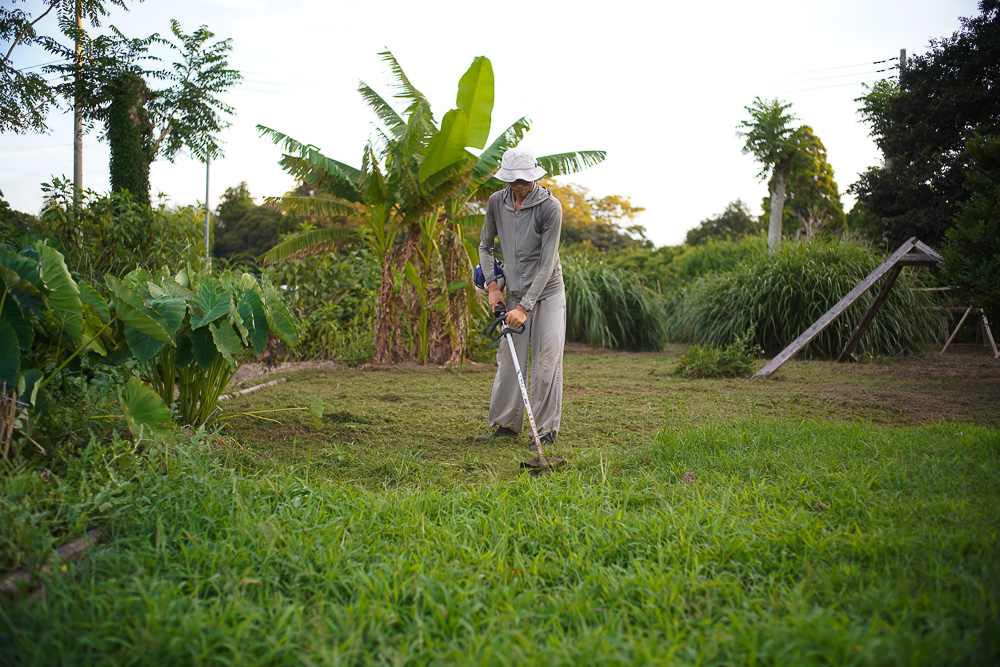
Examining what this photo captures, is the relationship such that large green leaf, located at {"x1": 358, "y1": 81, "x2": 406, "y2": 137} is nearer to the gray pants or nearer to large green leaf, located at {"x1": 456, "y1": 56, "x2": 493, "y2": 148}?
Answer: large green leaf, located at {"x1": 456, "y1": 56, "x2": 493, "y2": 148}

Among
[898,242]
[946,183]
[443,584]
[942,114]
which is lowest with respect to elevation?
[443,584]

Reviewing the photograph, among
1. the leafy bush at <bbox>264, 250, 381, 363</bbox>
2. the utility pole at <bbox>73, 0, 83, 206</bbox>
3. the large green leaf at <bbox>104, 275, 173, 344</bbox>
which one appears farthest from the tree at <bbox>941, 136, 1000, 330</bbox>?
the utility pole at <bbox>73, 0, 83, 206</bbox>

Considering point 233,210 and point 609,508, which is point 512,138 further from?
point 233,210

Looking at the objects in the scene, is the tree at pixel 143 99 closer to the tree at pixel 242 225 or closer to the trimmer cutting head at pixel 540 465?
the trimmer cutting head at pixel 540 465

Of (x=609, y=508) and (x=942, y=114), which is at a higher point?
(x=942, y=114)

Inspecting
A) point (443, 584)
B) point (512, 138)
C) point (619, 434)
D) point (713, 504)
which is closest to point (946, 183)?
point (512, 138)

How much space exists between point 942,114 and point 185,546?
50.3ft

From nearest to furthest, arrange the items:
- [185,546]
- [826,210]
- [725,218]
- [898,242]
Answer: [185,546], [898,242], [826,210], [725,218]

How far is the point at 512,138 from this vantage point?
8281 millimetres

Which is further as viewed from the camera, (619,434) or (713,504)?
(619,434)

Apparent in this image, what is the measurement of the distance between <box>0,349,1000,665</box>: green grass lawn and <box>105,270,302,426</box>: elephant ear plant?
453 mm

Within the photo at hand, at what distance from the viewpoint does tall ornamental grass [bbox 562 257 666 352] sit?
A: 1132 centimetres

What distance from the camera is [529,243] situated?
411 centimetres

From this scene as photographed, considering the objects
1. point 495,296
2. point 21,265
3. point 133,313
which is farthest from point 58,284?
point 495,296
